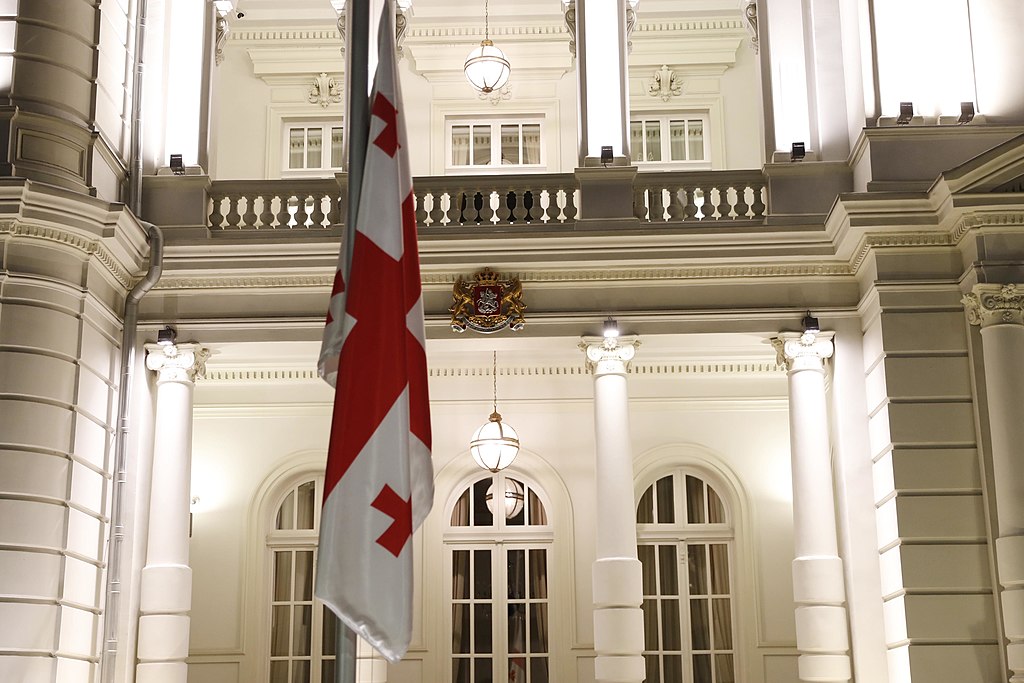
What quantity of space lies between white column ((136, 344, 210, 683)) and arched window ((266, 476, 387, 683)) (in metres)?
2.96

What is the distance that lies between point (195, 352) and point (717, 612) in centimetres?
678

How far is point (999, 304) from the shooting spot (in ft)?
39.4

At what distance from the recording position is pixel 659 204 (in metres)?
13.8

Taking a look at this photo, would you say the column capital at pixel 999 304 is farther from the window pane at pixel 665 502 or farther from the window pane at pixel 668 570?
the window pane at pixel 668 570

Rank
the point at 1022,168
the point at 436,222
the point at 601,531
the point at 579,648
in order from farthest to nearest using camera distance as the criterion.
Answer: the point at 579,648
the point at 436,222
the point at 601,531
the point at 1022,168

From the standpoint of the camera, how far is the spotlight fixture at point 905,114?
12984 millimetres

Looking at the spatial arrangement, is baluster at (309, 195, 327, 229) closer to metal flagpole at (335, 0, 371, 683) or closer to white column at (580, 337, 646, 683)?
white column at (580, 337, 646, 683)

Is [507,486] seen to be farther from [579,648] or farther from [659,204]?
[659,204]

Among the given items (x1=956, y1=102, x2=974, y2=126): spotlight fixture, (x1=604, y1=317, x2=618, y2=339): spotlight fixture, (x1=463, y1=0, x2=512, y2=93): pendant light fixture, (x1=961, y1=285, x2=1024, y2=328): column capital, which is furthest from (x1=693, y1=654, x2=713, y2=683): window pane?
(x1=463, y1=0, x2=512, y2=93): pendant light fixture

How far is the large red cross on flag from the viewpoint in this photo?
17.3 feet

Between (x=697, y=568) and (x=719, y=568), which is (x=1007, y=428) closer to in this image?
(x=719, y=568)

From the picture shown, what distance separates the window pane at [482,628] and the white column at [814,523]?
4490mm

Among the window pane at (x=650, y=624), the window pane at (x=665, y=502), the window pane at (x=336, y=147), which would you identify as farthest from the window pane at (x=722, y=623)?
the window pane at (x=336, y=147)

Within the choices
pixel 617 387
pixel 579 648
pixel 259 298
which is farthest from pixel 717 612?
pixel 259 298
